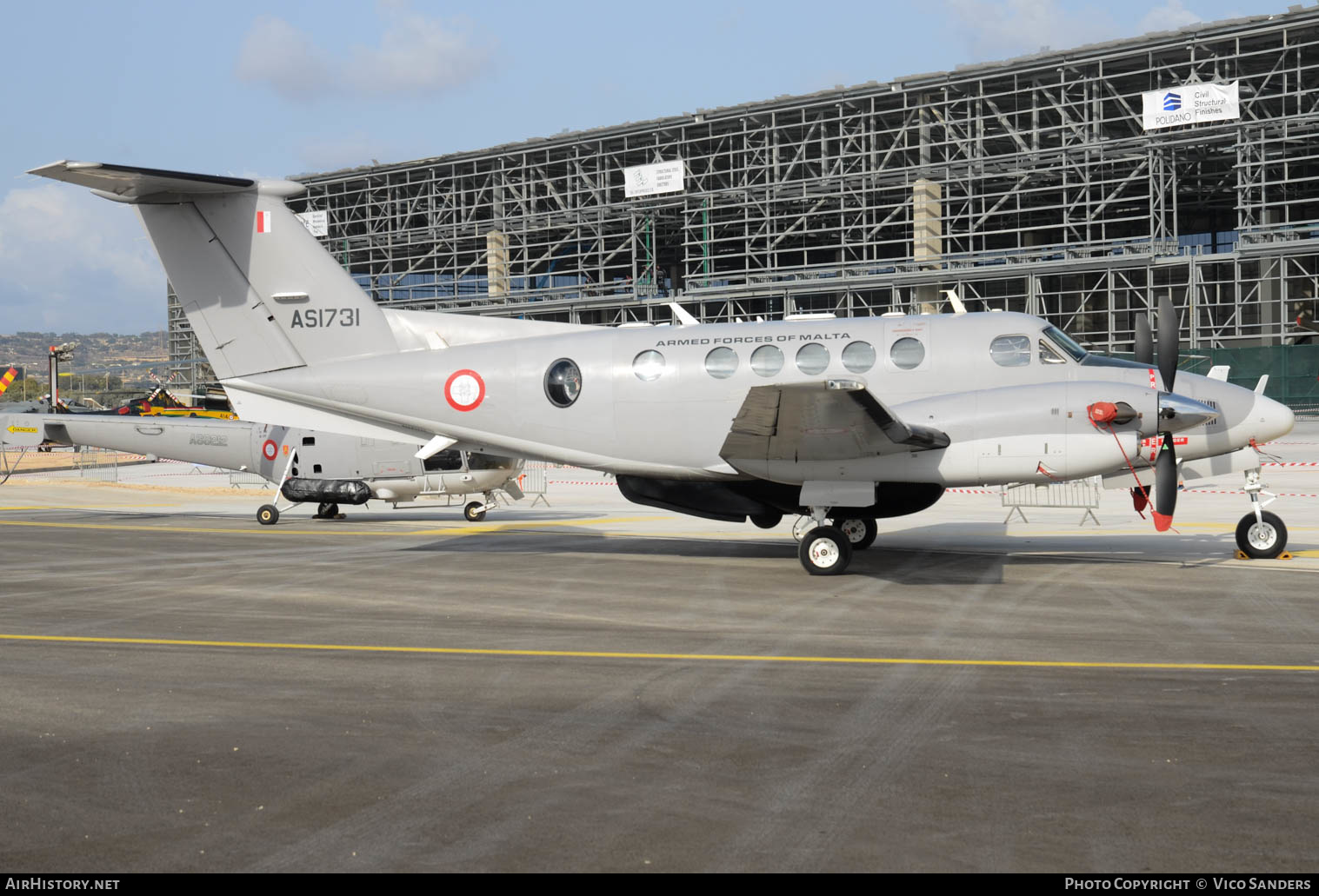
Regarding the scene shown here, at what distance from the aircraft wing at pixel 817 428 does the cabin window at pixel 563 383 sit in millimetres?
2838

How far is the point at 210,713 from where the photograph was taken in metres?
8.48

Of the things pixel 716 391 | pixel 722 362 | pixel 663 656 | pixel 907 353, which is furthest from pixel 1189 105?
pixel 663 656

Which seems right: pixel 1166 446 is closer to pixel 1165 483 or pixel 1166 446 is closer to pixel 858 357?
pixel 1165 483

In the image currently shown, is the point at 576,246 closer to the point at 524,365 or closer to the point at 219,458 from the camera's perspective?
the point at 219,458

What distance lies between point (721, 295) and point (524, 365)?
39.6 metres

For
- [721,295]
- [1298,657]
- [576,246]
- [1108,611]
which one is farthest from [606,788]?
[576,246]

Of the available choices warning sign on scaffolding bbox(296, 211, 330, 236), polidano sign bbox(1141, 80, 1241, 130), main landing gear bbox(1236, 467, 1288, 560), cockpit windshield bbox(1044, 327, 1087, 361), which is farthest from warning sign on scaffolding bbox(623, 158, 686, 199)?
main landing gear bbox(1236, 467, 1288, 560)

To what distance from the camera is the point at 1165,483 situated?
1497 cm

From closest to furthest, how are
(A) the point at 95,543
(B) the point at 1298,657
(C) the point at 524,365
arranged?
(B) the point at 1298,657 → (C) the point at 524,365 → (A) the point at 95,543

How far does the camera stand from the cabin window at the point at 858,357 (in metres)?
16.7

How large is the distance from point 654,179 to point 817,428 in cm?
4709

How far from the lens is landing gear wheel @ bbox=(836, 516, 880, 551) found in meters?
18.1

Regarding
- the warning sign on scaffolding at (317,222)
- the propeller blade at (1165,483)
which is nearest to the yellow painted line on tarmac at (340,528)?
the propeller blade at (1165,483)

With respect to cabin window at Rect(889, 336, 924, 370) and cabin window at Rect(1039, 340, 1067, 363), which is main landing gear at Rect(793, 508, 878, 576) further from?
cabin window at Rect(1039, 340, 1067, 363)
